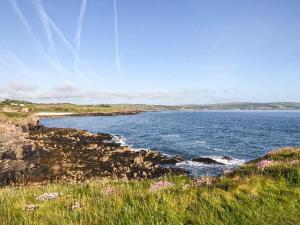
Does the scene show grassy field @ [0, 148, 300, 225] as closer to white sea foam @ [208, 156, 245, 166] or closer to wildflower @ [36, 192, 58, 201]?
wildflower @ [36, 192, 58, 201]

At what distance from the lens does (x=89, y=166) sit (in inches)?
1384

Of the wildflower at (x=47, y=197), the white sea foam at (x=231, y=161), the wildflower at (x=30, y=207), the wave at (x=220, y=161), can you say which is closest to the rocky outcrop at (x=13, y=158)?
→ the wave at (x=220, y=161)

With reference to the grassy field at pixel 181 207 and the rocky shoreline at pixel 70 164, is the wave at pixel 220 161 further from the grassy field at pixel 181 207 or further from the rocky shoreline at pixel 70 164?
the grassy field at pixel 181 207

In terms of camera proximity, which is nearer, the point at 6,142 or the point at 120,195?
the point at 120,195

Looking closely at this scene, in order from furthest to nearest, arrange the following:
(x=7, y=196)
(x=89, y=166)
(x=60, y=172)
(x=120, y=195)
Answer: (x=89, y=166), (x=60, y=172), (x=7, y=196), (x=120, y=195)

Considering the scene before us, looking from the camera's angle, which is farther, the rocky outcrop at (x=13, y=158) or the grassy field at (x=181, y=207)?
the rocky outcrop at (x=13, y=158)

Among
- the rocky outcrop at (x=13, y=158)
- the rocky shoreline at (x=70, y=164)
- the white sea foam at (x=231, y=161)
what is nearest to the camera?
the rocky outcrop at (x=13, y=158)

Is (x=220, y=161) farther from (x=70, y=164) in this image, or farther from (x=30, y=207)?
(x=30, y=207)

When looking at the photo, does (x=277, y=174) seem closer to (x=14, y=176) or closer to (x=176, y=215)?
(x=176, y=215)

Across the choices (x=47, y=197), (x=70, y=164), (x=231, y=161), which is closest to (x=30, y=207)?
(x=47, y=197)

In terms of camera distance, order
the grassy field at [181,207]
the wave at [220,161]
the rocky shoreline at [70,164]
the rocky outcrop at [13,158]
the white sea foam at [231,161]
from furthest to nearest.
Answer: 1. the white sea foam at [231,161]
2. the wave at [220,161]
3. the rocky shoreline at [70,164]
4. the rocky outcrop at [13,158]
5. the grassy field at [181,207]

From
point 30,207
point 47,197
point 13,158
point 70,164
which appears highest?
point 30,207

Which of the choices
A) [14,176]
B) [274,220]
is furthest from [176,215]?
[14,176]

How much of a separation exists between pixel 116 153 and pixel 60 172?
12631 mm
